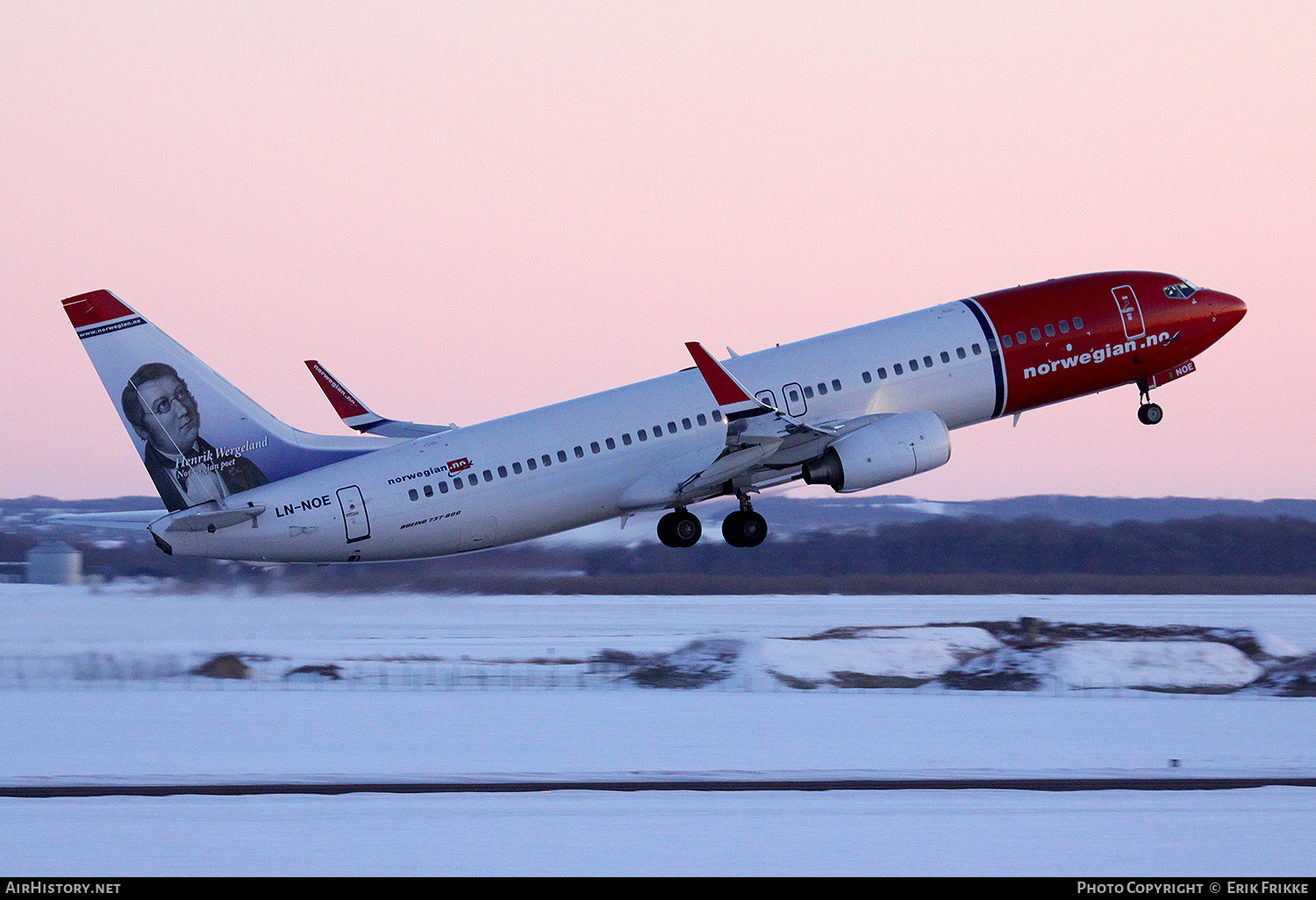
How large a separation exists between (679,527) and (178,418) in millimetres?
13511

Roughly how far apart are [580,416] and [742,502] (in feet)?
17.3

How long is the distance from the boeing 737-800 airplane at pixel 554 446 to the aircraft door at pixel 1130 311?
3.12m

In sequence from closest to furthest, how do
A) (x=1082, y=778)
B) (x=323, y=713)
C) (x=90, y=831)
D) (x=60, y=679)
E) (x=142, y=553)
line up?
(x=90, y=831), (x=1082, y=778), (x=323, y=713), (x=60, y=679), (x=142, y=553)

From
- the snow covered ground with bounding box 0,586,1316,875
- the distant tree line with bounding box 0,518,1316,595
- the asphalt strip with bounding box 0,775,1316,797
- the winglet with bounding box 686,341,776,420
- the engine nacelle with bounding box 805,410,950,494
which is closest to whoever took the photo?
the snow covered ground with bounding box 0,586,1316,875

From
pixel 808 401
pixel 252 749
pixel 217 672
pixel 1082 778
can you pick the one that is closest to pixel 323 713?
pixel 252 749

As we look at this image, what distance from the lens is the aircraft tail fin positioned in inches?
1639

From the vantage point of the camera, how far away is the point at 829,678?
184 ft

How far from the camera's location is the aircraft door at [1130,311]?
4594cm

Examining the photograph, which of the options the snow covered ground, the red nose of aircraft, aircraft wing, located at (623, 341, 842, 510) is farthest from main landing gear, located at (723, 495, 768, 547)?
the red nose of aircraft

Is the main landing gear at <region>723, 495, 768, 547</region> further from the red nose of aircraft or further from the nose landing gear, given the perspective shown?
the red nose of aircraft

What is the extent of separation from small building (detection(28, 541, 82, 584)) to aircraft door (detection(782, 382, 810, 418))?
33898mm

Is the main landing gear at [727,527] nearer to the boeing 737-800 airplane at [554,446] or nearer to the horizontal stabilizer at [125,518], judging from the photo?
the boeing 737-800 airplane at [554,446]

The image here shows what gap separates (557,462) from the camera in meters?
41.9
